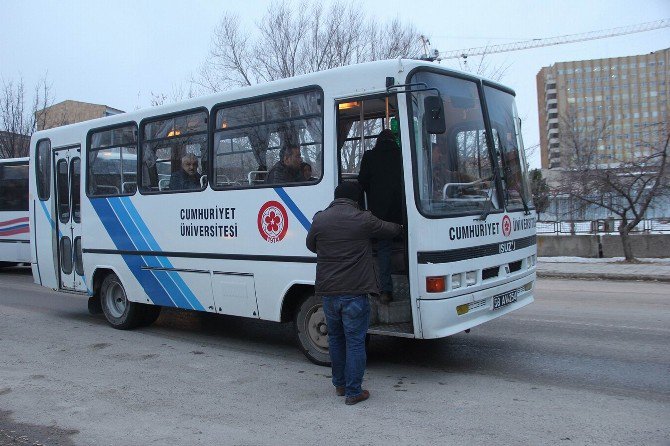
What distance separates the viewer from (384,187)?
A: 19.8 feet

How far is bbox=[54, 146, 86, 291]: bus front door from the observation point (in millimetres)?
9484

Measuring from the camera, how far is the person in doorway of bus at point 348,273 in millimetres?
5359

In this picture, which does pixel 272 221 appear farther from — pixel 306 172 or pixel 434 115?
pixel 434 115

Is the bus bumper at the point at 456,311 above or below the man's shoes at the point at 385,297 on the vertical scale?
below

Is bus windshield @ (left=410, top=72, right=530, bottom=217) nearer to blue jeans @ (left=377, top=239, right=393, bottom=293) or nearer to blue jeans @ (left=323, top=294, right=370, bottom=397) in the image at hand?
blue jeans @ (left=377, top=239, right=393, bottom=293)

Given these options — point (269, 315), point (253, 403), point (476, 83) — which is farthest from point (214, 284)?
point (476, 83)

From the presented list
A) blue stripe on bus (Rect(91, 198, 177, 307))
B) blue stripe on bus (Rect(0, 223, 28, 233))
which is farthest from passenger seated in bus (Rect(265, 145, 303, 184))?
blue stripe on bus (Rect(0, 223, 28, 233))

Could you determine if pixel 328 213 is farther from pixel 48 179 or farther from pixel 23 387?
pixel 48 179

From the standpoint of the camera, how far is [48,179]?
10039mm

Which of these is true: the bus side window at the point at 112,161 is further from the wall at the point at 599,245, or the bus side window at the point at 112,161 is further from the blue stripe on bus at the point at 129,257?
the wall at the point at 599,245

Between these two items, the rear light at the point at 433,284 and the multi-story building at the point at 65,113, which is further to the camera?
the multi-story building at the point at 65,113

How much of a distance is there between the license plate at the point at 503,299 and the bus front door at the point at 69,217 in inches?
255

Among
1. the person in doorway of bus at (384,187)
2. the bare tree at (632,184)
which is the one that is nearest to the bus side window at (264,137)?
the person in doorway of bus at (384,187)

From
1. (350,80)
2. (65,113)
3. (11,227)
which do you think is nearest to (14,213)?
(11,227)
